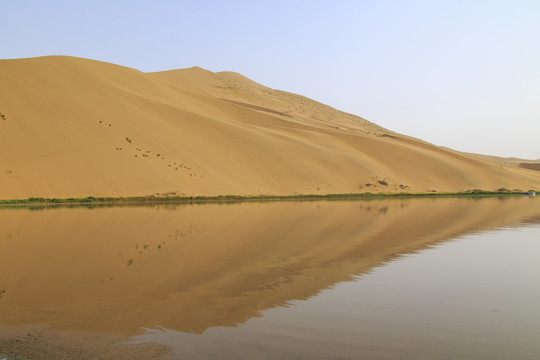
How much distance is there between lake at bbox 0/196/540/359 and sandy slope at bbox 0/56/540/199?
24.8 m

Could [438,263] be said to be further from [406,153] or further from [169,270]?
[406,153]

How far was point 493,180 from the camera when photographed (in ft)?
224

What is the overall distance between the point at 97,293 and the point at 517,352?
692 centimetres

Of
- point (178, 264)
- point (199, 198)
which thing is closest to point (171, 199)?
point (199, 198)

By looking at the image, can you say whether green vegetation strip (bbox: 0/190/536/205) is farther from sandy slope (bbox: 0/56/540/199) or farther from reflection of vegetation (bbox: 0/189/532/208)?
sandy slope (bbox: 0/56/540/199)

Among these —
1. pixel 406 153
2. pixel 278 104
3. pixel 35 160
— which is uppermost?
pixel 278 104

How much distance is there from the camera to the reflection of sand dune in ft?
26.0

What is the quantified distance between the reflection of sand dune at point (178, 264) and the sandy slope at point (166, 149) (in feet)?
64.7

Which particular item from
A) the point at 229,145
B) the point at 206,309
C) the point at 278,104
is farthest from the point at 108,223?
the point at 278,104

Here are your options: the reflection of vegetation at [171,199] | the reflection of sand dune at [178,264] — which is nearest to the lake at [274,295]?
the reflection of sand dune at [178,264]

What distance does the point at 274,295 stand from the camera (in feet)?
29.6

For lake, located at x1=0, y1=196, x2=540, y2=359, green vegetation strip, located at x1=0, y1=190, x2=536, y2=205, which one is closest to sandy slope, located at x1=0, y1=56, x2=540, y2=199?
green vegetation strip, located at x1=0, y1=190, x2=536, y2=205

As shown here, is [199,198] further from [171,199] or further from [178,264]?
[178,264]

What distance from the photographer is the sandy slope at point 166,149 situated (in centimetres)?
4238
